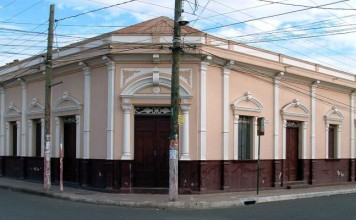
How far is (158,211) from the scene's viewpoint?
599 inches

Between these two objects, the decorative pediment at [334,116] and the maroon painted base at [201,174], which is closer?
the maroon painted base at [201,174]

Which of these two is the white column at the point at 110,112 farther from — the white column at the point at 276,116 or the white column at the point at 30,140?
the white column at the point at 276,116

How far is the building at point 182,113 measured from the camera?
1902cm

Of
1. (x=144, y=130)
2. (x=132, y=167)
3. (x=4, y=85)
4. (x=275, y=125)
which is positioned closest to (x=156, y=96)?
(x=144, y=130)

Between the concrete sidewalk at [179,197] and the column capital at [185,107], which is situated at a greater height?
the column capital at [185,107]

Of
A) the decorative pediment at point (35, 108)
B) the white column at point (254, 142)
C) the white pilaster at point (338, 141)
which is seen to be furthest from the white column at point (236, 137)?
the decorative pediment at point (35, 108)

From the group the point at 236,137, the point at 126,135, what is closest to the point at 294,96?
the point at 236,137

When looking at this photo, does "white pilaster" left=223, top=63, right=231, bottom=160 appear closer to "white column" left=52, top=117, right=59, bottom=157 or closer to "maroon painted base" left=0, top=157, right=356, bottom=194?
"maroon painted base" left=0, top=157, right=356, bottom=194

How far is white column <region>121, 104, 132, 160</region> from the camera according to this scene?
1895cm

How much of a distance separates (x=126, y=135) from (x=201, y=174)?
10.7ft

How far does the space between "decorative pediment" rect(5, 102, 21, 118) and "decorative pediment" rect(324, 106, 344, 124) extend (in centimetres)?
1634

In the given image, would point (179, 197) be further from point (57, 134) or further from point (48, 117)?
point (57, 134)

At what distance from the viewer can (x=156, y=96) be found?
18953 millimetres

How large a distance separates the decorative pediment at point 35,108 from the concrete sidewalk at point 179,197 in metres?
4.05
